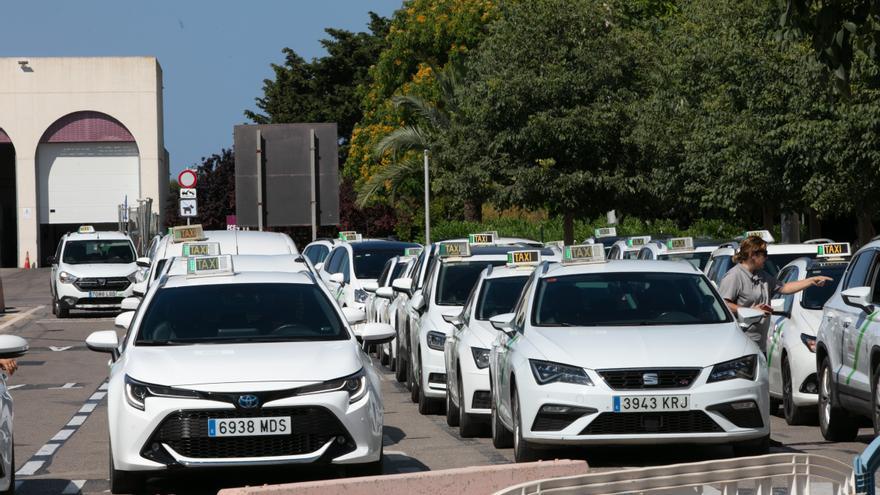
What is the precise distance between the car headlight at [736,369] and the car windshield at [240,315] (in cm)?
250

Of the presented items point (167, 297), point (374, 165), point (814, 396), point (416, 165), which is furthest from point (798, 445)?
point (374, 165)

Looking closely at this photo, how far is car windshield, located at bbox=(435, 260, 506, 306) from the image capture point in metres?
18.1

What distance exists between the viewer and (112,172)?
8606cm

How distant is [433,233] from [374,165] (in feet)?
38.1

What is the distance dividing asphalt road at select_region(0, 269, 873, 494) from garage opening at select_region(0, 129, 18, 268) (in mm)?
66065

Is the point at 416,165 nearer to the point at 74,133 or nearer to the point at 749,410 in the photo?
the point at 74,133

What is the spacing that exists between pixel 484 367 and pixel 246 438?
4.35m

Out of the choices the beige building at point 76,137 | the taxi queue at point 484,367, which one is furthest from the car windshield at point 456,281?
the beige building at point 76,137

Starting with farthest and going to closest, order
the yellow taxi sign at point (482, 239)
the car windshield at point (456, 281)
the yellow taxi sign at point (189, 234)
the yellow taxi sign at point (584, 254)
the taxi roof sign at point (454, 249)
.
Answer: the yellow taxi sign at point (482, 239) → the yellow taxi sign at point (189, 234) → the taxi roof sign at point (454, 249) → the car windshield at point (456, 281) → the yellow taxi sign at point (584, 254)

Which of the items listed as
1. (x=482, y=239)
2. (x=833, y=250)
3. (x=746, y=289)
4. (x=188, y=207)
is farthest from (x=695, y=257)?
(x=188, y=207)

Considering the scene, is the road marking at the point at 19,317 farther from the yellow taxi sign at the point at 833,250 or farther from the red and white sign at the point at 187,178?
the yellow taxi sign at the point at 833,250

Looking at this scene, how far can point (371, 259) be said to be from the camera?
29.3 metres

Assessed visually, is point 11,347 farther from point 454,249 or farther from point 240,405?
point 454,249

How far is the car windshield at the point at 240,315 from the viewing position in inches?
453
